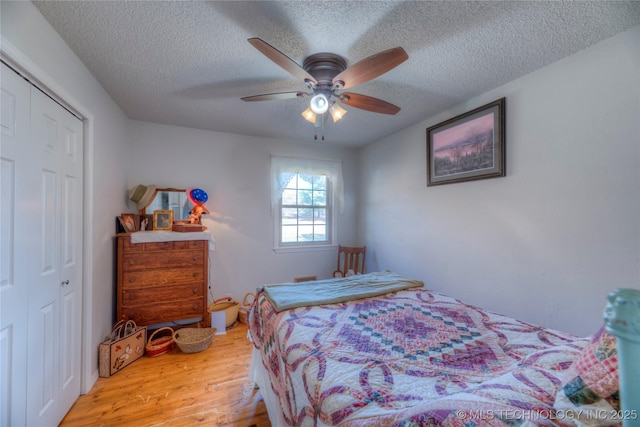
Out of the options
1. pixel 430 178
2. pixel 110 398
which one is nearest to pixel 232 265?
pixel 110 398

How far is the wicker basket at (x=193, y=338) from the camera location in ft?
7.99

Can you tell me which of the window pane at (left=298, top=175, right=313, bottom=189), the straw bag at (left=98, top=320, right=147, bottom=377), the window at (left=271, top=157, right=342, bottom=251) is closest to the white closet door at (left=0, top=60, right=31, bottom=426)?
the straw bag at (left=98, top=320, right=147, bottom=377)

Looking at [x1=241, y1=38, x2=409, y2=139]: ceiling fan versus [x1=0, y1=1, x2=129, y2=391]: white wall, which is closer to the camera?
[x1=0, y1=1, x2=129, y2=391]: white wall

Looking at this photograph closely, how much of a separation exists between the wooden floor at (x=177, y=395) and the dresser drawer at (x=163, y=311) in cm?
34

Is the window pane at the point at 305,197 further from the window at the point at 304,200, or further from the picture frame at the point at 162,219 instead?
the picture frame at the point at 162,219

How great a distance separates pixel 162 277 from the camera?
2.60 metres

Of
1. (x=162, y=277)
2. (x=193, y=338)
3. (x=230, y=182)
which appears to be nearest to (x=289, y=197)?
(x=230, y=182)

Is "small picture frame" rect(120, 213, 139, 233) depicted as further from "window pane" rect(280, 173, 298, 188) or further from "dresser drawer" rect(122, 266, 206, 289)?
"window pane" rect(280, 173, 298, 188)

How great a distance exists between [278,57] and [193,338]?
269cm

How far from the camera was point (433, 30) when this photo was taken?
151 centimetres

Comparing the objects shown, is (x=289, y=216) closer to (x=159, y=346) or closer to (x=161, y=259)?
(x=161, y=259)

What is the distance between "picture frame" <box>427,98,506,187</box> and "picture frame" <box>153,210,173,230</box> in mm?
2974

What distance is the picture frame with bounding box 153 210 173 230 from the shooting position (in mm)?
2818

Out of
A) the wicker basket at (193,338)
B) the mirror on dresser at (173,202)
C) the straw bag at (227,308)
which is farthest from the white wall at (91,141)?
the straw bag at (227,308)
